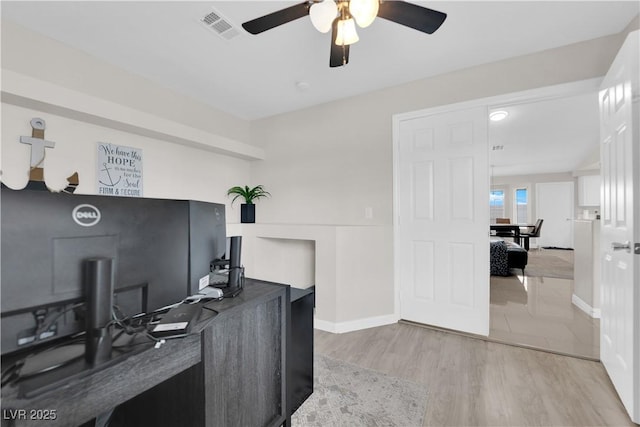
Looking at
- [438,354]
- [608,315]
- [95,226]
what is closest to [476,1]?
[608,315]

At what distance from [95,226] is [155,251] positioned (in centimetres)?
19

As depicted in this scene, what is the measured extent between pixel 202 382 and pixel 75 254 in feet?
1.93

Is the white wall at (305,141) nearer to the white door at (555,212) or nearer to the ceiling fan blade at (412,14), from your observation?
the ceiling fan blade at (412,14)

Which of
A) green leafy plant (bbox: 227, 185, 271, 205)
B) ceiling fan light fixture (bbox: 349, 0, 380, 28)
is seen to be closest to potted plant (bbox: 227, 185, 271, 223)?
green leafy plant (bbox: 227, 185, 271, 205)

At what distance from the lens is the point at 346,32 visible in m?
1.57

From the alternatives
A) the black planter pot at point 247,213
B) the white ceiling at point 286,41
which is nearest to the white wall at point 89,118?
the white ceiling at point 286,41

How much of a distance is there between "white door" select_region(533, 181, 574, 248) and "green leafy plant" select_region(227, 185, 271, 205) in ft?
30.8

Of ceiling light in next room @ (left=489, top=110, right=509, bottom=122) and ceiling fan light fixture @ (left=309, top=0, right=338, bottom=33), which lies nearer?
ceiling fan light fixture @ (left=309, top=0, right=338, bottom=33)

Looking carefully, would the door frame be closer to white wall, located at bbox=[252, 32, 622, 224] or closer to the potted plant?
white wall, located at bbox=[252, 32, 622, 224]

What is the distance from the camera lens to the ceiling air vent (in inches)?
75.6

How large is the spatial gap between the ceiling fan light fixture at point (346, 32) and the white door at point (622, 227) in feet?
5.09

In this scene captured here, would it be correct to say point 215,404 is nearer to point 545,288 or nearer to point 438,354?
point 438,354

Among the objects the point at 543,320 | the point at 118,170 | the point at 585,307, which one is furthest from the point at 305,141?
the point at 585,307

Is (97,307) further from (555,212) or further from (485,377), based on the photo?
(555,212)
